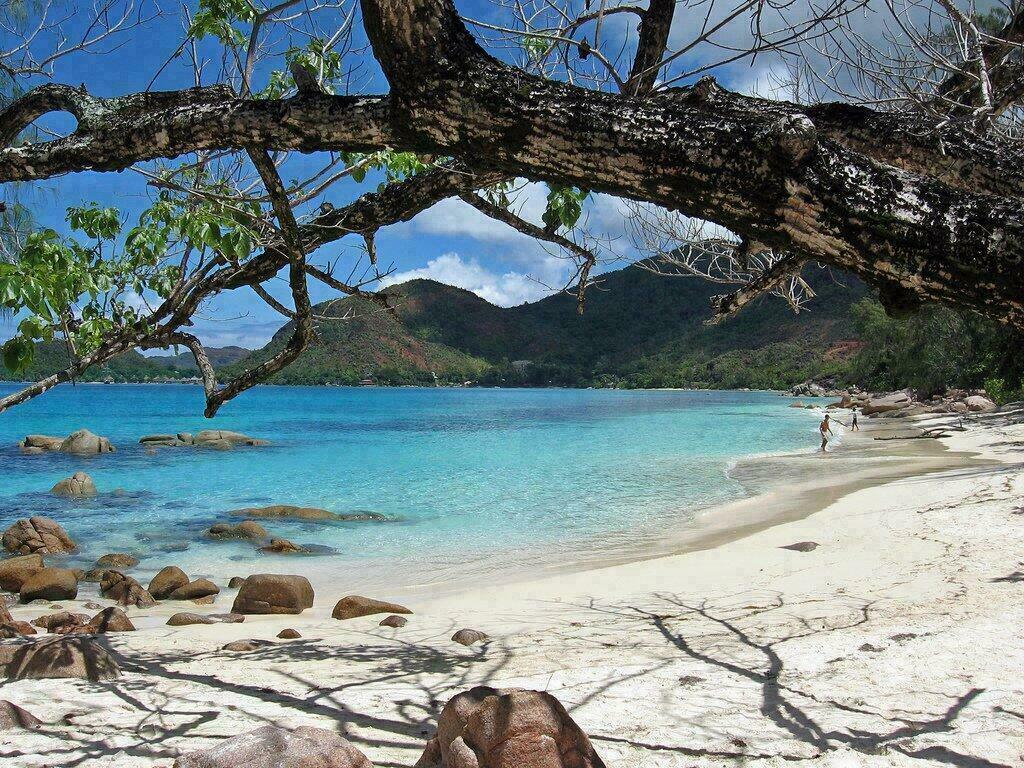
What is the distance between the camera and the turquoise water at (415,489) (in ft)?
40.0

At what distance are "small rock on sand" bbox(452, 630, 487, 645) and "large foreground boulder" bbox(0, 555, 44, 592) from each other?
6368mm

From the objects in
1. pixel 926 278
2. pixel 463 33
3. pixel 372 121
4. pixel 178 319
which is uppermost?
pixel 463 33

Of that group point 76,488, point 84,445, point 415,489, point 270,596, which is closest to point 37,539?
point 270,596

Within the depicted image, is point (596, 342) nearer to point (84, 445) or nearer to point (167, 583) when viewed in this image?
point (84, 445)

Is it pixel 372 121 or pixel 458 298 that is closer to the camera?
pixel 372 121

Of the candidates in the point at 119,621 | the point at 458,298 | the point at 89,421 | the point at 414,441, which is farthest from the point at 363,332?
the point at 119,621

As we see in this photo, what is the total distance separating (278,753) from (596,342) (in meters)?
131

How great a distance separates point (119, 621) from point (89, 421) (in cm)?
5737

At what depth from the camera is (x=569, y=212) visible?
436cm

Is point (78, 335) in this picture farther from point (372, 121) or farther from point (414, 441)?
point (414, 441)

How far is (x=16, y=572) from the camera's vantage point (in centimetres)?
902

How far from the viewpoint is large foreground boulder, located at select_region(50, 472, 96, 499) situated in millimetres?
19375

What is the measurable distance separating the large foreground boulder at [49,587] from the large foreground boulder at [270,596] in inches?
95.7

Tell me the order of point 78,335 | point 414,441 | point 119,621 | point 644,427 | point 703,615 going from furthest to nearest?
point 644,427 → point 414,441 → point 119,621 → point 703,615 → point 78,335
